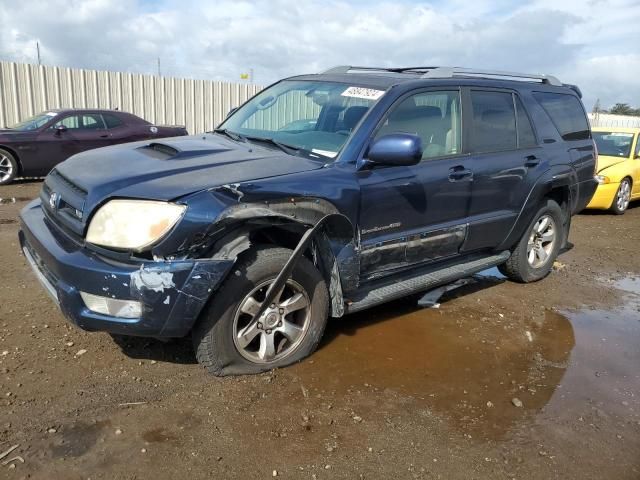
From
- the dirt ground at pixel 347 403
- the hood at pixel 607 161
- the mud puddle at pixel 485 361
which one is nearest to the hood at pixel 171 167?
the dirt ground at pixel 347 403

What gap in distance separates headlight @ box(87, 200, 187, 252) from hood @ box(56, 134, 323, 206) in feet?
0.18

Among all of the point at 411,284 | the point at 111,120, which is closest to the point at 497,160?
the point at 411,284

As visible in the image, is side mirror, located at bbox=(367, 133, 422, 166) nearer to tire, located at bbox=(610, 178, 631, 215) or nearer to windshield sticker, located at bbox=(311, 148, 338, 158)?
windshield sticker, located at bbox=(311, 148, 338, 158)

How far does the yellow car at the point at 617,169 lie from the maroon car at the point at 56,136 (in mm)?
8861

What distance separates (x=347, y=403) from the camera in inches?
124

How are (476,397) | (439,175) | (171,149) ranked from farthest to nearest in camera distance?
(439,175), (171,149), (476,397)

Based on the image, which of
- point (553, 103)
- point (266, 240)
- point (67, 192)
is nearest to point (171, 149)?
point (67, 192)

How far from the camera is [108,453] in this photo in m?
2.58

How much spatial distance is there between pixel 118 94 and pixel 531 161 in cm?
1294

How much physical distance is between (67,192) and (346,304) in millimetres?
1896

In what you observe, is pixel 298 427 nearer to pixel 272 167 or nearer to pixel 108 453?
pixel 108 453

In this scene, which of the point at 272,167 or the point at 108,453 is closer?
the point at 108,453

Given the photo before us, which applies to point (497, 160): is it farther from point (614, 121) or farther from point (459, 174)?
point (614, 121)

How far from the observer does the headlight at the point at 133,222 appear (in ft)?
9.19
